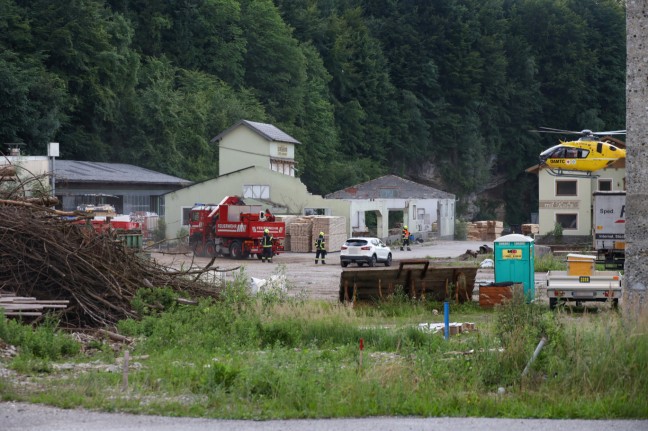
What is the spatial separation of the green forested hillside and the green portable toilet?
158ft

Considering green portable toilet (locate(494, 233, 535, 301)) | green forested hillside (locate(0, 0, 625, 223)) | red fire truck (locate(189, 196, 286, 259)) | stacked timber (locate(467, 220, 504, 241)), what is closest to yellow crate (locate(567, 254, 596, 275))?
green portable toilet (locate(494, 233, 535, 301))

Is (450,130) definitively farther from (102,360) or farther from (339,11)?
(102,360)

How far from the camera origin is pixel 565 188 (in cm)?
7075

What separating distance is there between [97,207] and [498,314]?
140 feet

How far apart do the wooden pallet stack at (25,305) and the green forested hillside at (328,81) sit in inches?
2051

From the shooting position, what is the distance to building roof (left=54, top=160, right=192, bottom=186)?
6172 cm

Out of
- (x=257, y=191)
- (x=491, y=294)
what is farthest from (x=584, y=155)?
(x=257, y=191)

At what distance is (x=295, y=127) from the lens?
9775cm

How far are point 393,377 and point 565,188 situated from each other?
59.2 meters

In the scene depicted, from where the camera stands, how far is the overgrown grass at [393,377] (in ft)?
41.5

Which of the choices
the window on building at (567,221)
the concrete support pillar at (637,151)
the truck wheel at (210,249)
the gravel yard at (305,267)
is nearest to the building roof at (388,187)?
the gravel yard at (305,267)

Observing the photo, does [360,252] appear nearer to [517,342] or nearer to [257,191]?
[257,191]

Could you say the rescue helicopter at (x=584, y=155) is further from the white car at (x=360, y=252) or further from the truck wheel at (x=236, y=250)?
the truck wheel at (x=236, y=250)

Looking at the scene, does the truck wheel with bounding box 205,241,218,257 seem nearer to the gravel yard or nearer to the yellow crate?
the gravel yard
